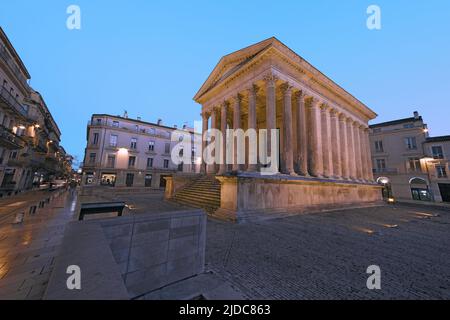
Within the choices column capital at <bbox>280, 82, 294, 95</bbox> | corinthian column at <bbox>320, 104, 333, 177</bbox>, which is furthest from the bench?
corinthian column at <bbox>320, 104, 333, 177</bbox>

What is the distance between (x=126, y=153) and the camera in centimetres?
3347

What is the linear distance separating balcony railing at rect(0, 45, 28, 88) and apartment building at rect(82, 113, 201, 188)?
10.5 meters

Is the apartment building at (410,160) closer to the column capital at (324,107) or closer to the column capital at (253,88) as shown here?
the column capital at (324,107)

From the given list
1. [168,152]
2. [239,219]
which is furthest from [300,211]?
[168,152]

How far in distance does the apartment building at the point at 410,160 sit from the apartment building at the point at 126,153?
33.6 metres

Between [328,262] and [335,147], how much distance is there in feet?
51.0

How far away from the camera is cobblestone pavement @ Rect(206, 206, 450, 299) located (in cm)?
317

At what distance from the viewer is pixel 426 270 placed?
4.05m

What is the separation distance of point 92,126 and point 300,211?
3582cm

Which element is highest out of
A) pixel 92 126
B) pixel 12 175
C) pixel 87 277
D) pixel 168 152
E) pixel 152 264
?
pixel 92 126

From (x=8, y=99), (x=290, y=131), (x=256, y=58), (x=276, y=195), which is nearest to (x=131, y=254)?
(x=276, y=195)

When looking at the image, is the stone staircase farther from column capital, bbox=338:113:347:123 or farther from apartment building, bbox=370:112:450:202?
apartment building, bbox=370:112:450:202

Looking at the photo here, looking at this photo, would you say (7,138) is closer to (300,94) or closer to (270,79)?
(270,79)
